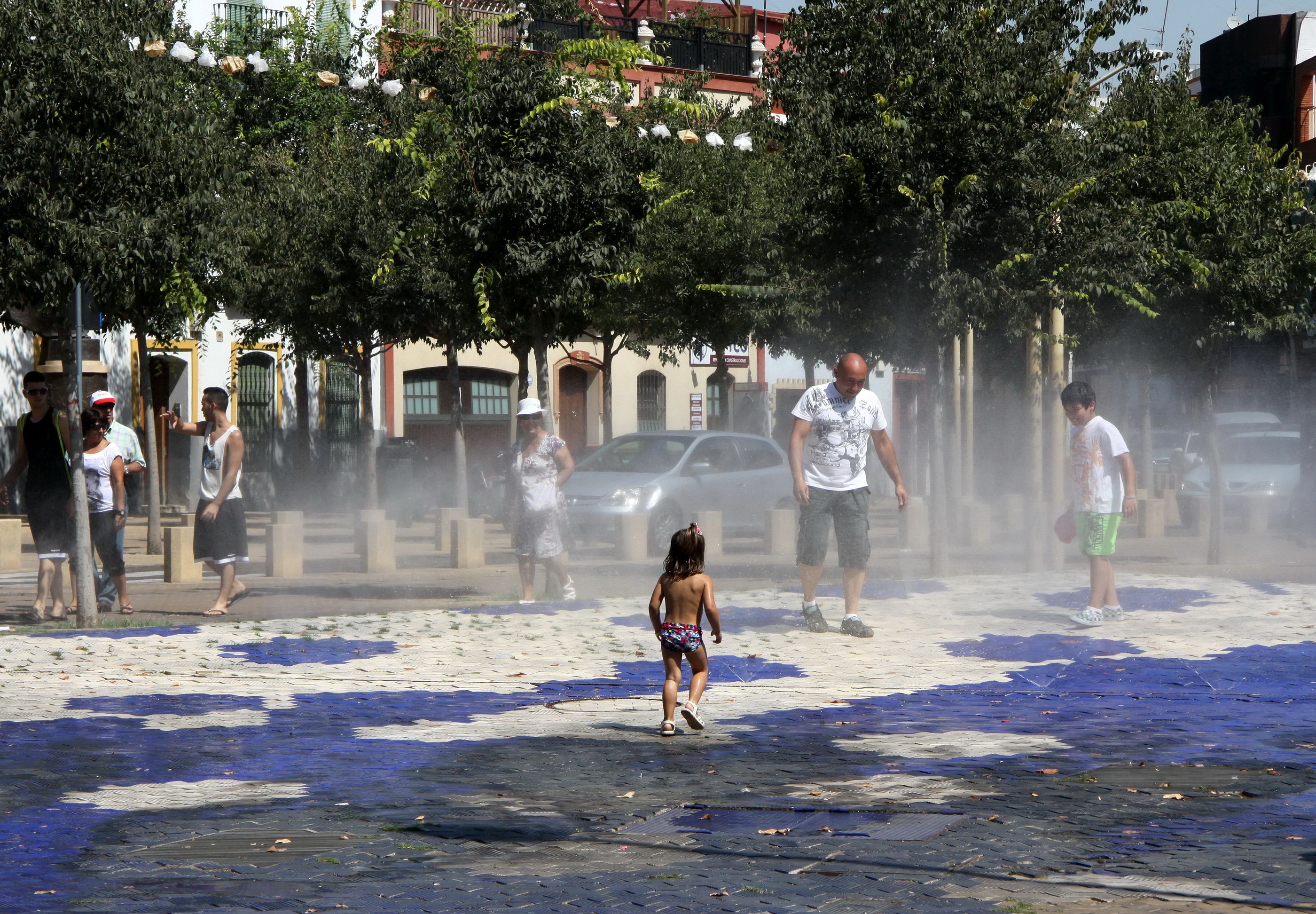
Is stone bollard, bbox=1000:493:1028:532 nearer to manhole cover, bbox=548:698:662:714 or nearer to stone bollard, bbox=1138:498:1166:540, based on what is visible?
stone bollard, bbox=1138:498:1166:540

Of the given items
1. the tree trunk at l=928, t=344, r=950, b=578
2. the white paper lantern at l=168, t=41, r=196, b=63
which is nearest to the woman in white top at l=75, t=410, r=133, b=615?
the tree trunk at l=928, t=344, r=950, b=578

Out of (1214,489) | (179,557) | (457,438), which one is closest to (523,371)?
(457,438)

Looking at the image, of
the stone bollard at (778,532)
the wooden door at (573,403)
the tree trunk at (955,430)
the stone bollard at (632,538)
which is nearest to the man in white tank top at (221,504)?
the stone bollard at (632,538)

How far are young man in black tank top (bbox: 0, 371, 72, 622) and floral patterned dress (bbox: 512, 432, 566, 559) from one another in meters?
3.03

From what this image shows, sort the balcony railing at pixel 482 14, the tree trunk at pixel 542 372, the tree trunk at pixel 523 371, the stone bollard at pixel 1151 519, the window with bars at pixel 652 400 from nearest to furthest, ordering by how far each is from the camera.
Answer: the tree trunk at pixel 542 372
the stone bollard at pixel 1151 519
the tree trunk at pixel 523 371
the balcony railing at pixel 482 14
the window with bars at pixel 652 400

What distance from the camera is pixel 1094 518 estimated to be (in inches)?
429

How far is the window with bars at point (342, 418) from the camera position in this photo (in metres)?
35.7

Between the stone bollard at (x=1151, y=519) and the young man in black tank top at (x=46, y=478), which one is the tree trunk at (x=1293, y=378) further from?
the young man in black tank top at (x=46, y=478)

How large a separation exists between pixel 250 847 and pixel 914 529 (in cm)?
1545

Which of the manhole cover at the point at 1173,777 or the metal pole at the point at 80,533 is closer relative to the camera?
the manhole cover at the point at 1173,777

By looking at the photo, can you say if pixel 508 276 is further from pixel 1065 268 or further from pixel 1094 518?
pixel 1094 518

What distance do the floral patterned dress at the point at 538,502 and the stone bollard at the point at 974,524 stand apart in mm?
9088

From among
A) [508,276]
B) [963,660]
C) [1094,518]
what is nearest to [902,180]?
[508,276]

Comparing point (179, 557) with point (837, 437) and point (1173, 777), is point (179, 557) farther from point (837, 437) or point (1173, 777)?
point (1173, 777)
